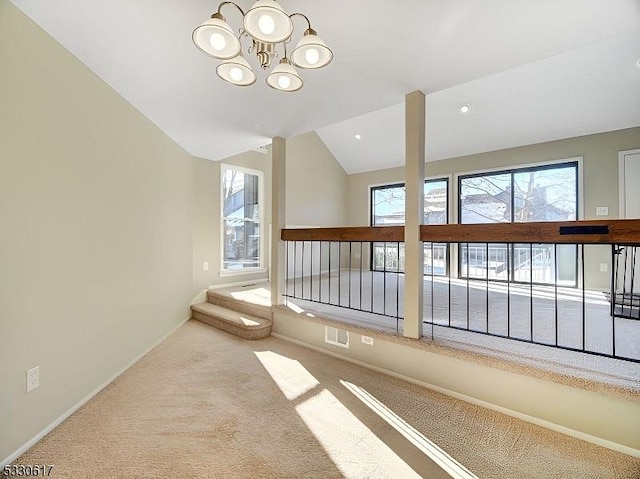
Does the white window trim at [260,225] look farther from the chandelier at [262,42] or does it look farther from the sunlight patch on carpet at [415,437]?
the sunlight patch on carpet at [415,437]

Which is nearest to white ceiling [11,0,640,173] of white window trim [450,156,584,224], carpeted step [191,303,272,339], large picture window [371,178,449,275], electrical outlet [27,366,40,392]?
white window trim [450,156,584,224]

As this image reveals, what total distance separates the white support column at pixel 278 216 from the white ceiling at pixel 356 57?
242mm

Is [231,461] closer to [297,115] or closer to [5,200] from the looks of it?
[5,200]

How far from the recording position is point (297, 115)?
2814 millimetres

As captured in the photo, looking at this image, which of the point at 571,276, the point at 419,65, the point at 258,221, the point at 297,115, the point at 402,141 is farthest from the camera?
the point at 402,141

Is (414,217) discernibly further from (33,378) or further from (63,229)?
(33,378)

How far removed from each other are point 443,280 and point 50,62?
5.88 m

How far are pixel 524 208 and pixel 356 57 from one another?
4624 millimetres

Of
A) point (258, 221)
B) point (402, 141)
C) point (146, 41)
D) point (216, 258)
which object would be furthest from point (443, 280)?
point (146, 41)

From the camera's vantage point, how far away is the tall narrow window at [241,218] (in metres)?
4.87

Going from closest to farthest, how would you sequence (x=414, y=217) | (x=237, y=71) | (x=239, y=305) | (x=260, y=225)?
(x=237, y=71)
(x=414, y=217)
(x=239, y=305)
(x=260, y=225)

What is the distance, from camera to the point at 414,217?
2.29 metres

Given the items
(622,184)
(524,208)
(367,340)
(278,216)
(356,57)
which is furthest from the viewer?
(524,208)

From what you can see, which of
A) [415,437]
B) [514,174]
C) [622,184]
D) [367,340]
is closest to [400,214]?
[514,174]
